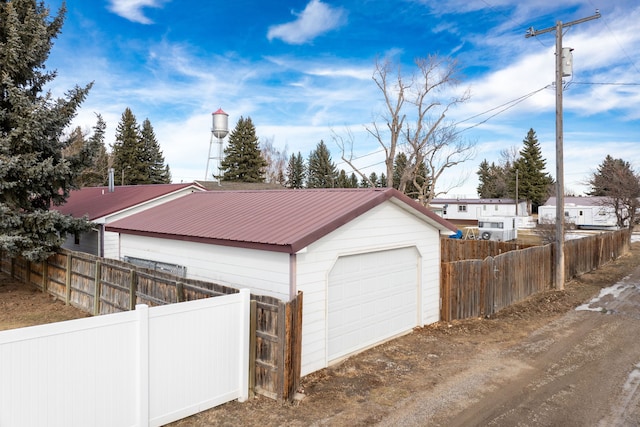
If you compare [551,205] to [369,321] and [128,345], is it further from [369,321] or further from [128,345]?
[128,345]

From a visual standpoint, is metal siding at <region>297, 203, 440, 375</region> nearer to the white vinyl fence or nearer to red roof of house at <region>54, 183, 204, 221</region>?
the white vinyl fence

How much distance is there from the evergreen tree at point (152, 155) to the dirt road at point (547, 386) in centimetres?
4870

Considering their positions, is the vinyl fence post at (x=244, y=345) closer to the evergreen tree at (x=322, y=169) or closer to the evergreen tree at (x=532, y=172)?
the evergreen tree at (x=322, y=169)

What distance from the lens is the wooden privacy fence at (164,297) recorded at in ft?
20.2

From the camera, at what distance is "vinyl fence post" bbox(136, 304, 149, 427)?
495cm

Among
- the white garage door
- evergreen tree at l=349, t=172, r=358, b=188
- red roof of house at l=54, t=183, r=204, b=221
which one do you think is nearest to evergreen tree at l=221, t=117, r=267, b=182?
evergreen tree at l=349, t=172, r=358, b=188

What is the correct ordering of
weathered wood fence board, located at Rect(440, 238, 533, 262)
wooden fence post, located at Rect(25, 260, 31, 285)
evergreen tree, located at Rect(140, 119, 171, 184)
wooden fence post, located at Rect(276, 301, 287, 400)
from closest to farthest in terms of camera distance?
wooden fence post, located at Rect(276, 301, 287, 400)
wooden fence post, located at Rect(25, 260, 31, 285)
weathered wood fence board, located at Rect(440, 238, 533, 262)
evergreen tree, located at Rect(140, 119, 171, 184)

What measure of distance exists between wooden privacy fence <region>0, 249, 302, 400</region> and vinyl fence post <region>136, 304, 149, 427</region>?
1639 mm

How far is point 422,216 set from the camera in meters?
10.0

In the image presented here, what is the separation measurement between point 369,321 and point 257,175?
141ft

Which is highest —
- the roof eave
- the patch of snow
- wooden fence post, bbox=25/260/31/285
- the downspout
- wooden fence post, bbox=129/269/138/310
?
the roof eave

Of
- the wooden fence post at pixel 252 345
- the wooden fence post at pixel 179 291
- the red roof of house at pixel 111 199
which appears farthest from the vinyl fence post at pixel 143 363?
the red roof of house at pixel 111 199

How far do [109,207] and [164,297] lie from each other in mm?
8668

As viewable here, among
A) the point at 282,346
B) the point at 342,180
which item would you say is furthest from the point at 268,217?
the point at 342,180
